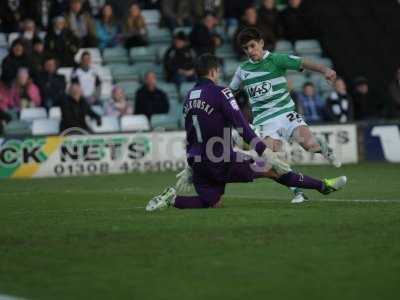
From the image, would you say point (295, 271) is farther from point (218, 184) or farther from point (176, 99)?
point (176, 99)

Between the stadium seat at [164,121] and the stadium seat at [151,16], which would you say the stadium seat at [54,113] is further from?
the stadium seat at [151,16]

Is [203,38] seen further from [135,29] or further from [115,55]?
[115,55]

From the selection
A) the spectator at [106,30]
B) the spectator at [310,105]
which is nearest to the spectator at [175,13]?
the spectator at [106,30]

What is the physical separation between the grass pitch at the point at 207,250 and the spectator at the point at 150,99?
8.90m

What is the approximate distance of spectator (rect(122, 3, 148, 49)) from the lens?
25547 millimetres

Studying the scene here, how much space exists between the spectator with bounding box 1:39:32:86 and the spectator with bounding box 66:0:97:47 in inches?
64.3

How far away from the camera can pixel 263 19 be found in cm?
2611

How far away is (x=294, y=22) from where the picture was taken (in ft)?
87.9

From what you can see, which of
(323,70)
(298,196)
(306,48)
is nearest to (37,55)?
(306,48)

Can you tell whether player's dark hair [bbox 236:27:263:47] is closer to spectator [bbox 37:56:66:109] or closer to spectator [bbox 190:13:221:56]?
spectator [bbox 37:56:66:109]

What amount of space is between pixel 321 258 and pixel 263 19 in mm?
17447

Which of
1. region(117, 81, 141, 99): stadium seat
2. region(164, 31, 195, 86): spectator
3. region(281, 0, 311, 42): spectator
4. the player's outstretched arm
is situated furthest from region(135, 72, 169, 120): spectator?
the player's outstretched arm

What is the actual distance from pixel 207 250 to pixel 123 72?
16397 mm

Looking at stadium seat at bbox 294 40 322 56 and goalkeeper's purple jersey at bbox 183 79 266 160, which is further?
stadium seat at bbox 294 40 322 56
